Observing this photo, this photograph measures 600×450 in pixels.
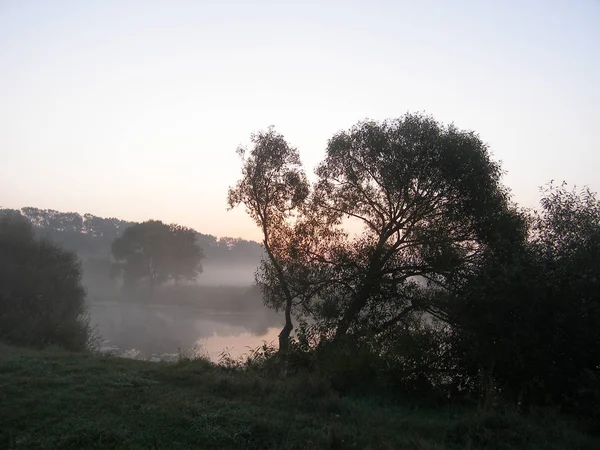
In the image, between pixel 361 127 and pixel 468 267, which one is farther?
pixel 361 127

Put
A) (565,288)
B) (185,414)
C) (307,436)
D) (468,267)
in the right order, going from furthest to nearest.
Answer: (468,267), (565,288), (185,414), (307,436)

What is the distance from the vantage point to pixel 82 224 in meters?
118

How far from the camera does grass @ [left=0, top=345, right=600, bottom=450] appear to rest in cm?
611

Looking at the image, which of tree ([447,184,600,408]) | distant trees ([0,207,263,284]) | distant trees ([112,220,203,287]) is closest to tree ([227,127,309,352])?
tree ([447,184,600,408])

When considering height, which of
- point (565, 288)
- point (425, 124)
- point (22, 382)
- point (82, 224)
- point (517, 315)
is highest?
point (82, 224)

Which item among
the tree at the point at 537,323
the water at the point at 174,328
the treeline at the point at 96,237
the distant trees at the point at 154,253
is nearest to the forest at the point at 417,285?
the tree at the point at 537,323

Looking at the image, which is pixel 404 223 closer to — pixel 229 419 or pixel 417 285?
pixel 417 285

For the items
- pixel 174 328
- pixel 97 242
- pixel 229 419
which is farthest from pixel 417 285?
pixel 97 242

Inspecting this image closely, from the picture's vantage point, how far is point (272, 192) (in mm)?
17078

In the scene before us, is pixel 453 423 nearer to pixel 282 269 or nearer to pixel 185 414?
pixel 185 414

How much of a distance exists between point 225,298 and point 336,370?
57406mm

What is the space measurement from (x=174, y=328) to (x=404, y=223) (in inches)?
1521

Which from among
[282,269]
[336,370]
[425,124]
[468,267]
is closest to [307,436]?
[336,370]

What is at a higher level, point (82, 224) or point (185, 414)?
point (82, 224)
